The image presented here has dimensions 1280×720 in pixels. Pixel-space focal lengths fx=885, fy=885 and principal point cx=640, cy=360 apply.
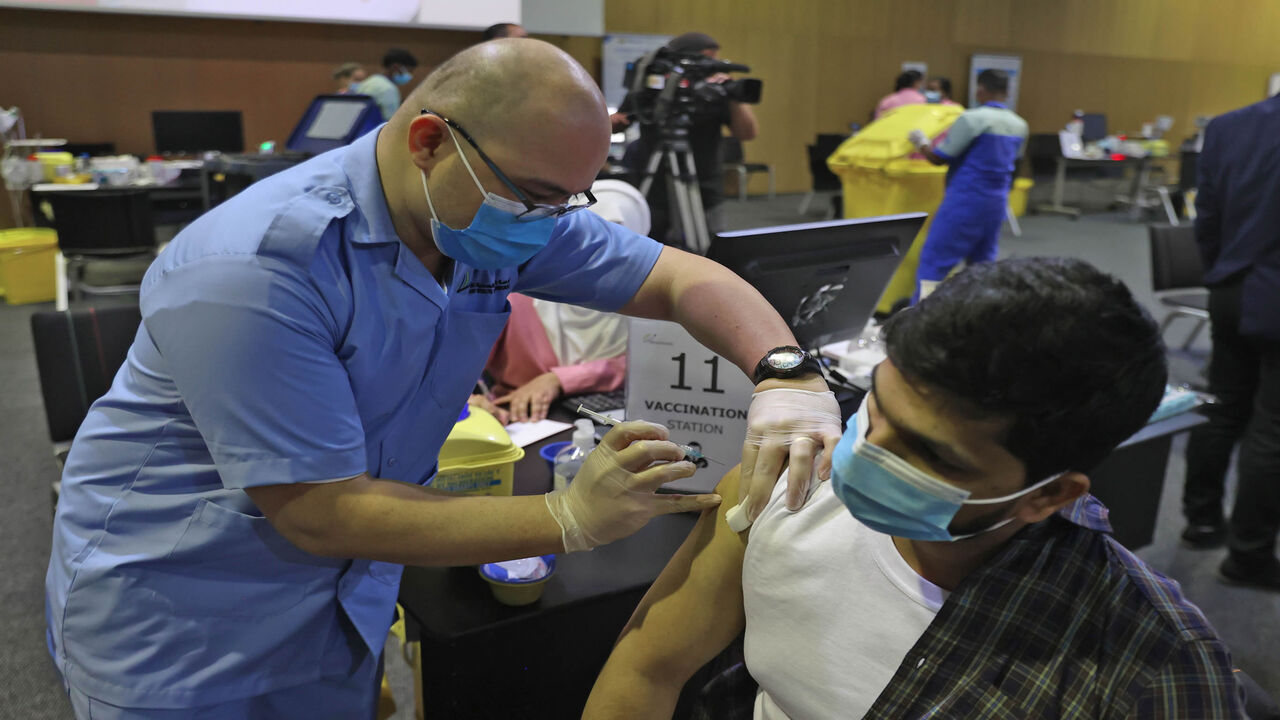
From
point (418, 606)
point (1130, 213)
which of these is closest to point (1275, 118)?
point (418, 606)

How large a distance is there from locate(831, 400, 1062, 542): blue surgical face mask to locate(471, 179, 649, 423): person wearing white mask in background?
45.7 inches

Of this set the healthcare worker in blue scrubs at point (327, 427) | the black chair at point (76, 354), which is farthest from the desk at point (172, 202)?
the healthcare worker in blue scrubs at point (327, 427)

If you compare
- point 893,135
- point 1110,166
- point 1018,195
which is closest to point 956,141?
point 893,135

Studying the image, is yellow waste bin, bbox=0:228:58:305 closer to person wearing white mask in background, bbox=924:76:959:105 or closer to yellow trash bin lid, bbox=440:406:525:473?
yellow trash bin lid, bbox=440:406:525:473

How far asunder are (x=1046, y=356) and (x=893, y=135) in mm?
4632

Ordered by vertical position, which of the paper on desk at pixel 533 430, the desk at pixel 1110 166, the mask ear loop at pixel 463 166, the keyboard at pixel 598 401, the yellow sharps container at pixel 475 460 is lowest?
the desk at pixel 1110 166

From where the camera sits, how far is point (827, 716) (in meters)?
0.96

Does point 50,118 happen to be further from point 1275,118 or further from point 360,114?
point 1275,118

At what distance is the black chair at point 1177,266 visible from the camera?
3955 millimetres

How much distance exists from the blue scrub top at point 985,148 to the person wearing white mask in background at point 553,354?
2.48 m

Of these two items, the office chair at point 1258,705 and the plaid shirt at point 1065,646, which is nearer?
the plaid shirt at point 1065,646

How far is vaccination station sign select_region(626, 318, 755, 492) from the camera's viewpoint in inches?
60.8

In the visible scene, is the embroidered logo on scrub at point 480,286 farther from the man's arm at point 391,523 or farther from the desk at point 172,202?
the desk at point 172,202

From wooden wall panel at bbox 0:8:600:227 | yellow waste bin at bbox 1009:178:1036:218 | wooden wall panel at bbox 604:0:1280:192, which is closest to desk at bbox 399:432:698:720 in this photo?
wooden wall panel at bbox 0:8:600:227
